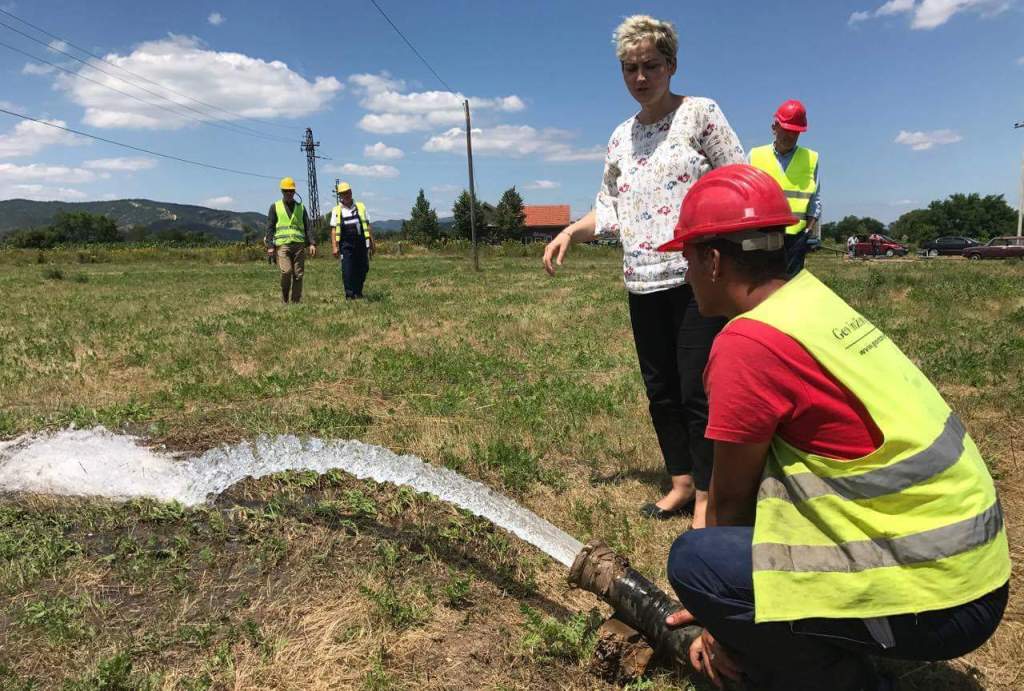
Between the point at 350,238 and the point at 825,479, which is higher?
the point at 350,238

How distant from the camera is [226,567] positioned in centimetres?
262

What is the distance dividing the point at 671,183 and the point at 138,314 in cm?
860

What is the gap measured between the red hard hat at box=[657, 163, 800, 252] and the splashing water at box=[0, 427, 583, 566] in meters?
1.67

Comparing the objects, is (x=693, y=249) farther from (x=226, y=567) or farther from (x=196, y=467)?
(x=196, y=467)

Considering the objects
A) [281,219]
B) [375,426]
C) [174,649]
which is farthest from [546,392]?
[281,219]

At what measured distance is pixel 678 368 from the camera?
118 inches

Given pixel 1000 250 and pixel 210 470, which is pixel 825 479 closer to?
pixel 210 470

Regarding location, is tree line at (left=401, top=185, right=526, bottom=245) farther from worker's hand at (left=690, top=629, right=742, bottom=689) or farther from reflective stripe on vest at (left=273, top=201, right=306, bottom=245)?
worker's hand at (left=690, top=629, right=742, bottom=689)

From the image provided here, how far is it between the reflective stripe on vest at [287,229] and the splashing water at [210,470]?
663 cm

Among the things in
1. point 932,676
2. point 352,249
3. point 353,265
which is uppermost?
point 352,249

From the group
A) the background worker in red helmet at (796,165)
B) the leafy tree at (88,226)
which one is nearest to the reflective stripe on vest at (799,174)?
the background worker in red helmet at (796,165)

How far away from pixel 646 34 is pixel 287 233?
330 inches

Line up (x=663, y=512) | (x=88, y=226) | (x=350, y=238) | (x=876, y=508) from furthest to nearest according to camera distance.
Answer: (x=88, y=226) → (x=350, y=238) → (x=663, y=512) → (x=876, y=508)

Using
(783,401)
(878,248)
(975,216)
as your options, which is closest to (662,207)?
(783,401)
